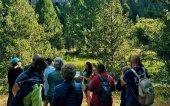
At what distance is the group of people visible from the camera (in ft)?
22.2

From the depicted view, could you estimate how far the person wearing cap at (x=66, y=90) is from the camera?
21.9 ft

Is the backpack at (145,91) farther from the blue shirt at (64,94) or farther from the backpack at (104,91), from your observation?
the blue shirt at (64,94)

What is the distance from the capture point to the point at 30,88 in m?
6.93

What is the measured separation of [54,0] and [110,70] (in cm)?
9440

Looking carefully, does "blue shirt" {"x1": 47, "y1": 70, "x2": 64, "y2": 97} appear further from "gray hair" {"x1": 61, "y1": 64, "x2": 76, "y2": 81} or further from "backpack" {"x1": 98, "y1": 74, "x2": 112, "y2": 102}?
"gray hair" {"x1": 61, "y1": 64, "x2": 76, "y2": 81}

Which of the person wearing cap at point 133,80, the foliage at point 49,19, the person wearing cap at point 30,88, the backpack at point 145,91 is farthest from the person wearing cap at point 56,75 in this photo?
the foliage at point 49,19

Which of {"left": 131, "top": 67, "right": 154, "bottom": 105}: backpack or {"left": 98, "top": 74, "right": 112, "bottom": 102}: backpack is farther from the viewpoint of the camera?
{"left": 98, "top": 74, "right": 112, "bottom": 102}: backpack

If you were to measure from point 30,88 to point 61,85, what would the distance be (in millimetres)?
504

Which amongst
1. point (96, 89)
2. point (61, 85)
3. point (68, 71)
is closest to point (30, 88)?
point (61, 85)

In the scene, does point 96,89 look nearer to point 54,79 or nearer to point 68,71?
point 54,79

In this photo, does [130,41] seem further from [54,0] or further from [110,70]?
[54,0]

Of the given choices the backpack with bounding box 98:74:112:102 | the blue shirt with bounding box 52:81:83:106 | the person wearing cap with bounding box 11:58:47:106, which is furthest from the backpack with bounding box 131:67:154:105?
the person wearing cap with bounding box 11:58:47:106

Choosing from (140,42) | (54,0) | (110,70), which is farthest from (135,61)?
(54,0)

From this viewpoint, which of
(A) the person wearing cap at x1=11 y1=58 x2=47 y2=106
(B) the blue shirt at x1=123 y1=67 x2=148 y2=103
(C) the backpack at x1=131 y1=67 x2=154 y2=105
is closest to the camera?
(A) the person wearing cap at x1=11 y1=58 x2=47 y2=106
